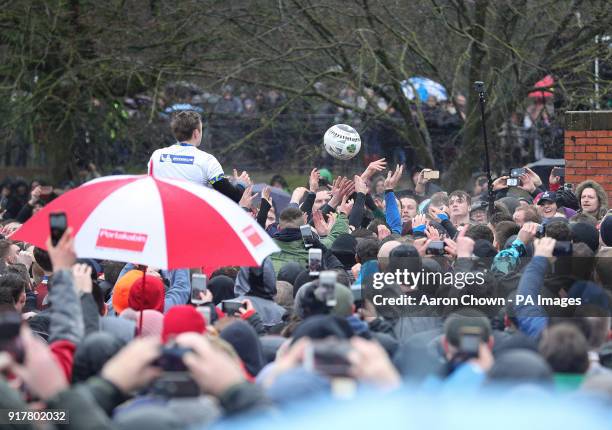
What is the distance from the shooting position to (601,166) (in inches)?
492

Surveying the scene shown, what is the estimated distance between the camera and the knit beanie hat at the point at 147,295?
695 centimetres

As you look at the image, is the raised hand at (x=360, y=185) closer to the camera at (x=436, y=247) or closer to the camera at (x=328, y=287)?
the camera at (x=436, y=247)

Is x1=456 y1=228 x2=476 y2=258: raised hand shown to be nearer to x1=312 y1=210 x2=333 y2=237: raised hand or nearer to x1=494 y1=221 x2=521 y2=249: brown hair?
x1=494 y1=221 x2=521 y2=249: brown hair

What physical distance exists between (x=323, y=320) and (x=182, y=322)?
2.13ft

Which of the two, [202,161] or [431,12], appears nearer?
[202,161]

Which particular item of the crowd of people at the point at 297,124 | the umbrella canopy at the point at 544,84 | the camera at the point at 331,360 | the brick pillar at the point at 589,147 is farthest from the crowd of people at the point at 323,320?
the crowd of people at the point at 297,124

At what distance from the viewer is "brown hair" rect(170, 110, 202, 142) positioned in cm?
844

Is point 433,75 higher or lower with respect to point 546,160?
higher

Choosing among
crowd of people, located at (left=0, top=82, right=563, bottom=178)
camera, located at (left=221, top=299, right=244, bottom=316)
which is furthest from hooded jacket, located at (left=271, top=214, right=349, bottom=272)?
crowd of people, located at (left=0, top=82, right=563, bottom=178)

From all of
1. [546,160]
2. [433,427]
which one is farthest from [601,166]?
[433,427]

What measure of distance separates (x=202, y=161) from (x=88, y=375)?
11.4 ft

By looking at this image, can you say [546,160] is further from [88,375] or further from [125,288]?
[88,375]

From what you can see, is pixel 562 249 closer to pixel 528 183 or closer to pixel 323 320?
pixel 323 320

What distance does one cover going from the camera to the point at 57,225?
5.59 m
